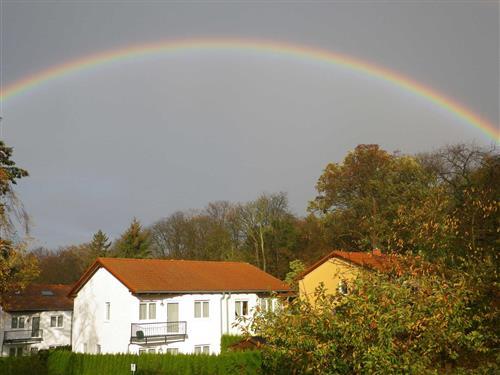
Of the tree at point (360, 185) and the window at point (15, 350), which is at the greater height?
the tree at point (360, 185)

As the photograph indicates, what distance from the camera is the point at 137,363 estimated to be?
85.3 feet

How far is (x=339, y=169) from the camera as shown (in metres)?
53.0

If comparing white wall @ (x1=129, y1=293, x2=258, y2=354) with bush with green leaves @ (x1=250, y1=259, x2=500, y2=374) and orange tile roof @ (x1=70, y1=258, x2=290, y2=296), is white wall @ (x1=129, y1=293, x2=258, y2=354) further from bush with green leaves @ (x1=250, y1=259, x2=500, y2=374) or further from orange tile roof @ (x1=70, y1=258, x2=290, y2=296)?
bush with green leaves @ (x1=250, y1=259, x2=500, y2=374)

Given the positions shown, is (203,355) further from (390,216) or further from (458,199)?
(390,216)

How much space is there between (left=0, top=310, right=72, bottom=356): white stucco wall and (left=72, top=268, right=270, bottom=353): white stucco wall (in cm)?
662

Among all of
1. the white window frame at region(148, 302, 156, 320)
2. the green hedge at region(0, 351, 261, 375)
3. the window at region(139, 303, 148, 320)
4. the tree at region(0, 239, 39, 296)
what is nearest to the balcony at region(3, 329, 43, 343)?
the green hedge at region(0, 351, 261, 375)

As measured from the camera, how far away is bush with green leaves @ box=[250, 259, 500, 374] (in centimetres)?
752

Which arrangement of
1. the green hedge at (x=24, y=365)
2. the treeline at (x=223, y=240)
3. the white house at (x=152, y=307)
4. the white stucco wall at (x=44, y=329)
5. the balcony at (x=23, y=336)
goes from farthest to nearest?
the treeline at (x=223, y=240)
the balcony at (x=23, y=336)
the white stucco wall at (x=44, y=329)
the white house at (x=152, y=307)
the green hedge at (x=24, y=365)

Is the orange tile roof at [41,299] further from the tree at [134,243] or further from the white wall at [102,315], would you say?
the tree at [134,243]

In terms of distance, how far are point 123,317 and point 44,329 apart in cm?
1274

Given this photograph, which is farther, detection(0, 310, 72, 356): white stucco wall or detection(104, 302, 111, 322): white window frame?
detection(0, 310, 72, 356): white stucco wall

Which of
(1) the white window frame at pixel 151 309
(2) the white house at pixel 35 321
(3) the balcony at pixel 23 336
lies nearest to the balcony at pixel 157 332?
(1) the white window frame at pixel 151 309

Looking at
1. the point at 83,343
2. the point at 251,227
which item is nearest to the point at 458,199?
the point at 83,343

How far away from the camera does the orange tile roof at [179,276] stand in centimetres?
3334
